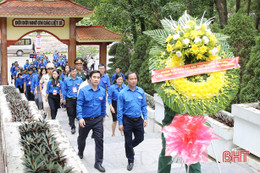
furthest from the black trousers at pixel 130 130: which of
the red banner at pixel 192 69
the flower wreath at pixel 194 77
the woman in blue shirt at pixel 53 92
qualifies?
→ the woman in blue shirt at pixel 53 92

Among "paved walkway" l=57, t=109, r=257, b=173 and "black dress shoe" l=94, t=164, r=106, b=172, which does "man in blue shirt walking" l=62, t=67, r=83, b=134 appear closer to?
"paved walkway" l=57, t=109, r=257, b=173

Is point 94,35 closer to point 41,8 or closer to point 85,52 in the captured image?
point 41,8

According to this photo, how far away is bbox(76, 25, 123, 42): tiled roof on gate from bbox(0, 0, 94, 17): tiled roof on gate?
829 mm

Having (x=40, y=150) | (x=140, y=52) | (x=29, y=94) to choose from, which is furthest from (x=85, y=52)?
(x=40, y=150)

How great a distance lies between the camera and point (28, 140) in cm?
478

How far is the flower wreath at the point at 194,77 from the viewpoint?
4.23 meters

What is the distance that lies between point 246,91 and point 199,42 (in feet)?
11.9

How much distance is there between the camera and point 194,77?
4348mm

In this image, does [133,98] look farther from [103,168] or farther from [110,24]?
[110,24]

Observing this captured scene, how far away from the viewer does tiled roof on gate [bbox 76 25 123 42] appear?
16.4 metres

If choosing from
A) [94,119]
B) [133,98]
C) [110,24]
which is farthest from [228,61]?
[110,24]

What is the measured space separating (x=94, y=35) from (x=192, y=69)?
12.7 metres

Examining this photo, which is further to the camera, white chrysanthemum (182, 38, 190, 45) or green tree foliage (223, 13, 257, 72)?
green tree foliage (223, 13, 257, 72)

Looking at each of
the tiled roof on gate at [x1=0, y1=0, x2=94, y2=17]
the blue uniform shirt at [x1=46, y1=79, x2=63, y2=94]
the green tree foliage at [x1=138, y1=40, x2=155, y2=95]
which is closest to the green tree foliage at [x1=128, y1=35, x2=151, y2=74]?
the green tree foliage at [x1=138, y1=40, x2=155, y2=95]
